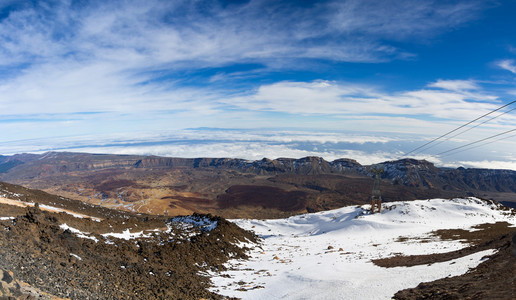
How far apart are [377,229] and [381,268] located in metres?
A: 20.9

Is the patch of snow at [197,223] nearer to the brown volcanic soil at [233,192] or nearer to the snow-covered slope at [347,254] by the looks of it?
the snow-covered slope at [347,254]

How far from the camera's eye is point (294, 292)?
44.0 ft

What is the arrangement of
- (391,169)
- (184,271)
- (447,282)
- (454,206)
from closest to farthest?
(447,282), (184,271), (454,206), (391,169)

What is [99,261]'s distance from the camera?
12.2m

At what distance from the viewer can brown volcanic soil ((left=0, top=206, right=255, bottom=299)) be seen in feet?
28.9

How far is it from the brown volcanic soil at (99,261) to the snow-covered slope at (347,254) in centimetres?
233

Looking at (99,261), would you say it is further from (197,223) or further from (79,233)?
(197,223)

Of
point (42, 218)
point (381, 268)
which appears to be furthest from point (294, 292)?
point (42, 218)

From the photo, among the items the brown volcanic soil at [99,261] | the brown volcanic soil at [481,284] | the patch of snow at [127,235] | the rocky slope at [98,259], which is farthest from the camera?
the patch of snow at [127,235]

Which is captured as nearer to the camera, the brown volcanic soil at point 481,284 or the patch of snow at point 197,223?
the brown volcanic soil at point 481,284

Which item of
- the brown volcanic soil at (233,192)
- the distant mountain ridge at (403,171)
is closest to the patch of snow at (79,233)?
the brown volcanic soil at (233,192)

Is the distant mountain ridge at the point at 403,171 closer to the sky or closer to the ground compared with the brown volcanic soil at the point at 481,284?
closer to the ground

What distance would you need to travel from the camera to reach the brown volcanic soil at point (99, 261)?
8820 mm

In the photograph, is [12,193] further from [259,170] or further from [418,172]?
[418,172]
